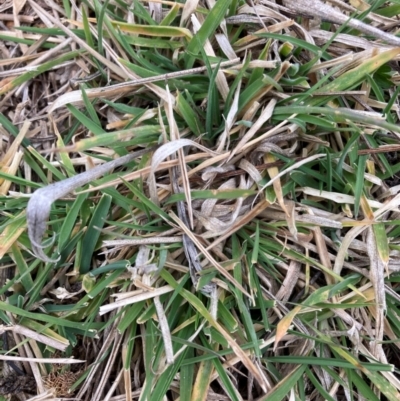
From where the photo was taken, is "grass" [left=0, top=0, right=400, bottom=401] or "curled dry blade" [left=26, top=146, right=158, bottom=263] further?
"grass" [left=0, top=0, right=400, bottom=401]

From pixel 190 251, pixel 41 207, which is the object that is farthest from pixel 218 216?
pixel 41 207

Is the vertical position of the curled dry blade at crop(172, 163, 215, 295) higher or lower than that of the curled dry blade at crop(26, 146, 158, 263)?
lower

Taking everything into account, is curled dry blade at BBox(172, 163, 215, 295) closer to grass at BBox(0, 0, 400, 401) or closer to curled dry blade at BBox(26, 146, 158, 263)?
grass at BBox(0, 0, 400, 401)

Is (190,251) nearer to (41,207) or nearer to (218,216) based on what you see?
(218,216)

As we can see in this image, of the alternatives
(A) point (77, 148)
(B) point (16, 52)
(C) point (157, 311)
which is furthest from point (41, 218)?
(B) point (16, 52)

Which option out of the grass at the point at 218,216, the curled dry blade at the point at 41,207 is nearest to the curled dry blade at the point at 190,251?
the grass at the point at 218,216

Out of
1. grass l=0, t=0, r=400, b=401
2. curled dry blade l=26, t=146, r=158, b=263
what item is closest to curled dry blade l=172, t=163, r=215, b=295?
grass l=0, t=0, r=400, b=401

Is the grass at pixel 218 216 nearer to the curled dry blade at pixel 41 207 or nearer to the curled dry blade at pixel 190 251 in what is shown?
the curled dry blade at pixel 190 251

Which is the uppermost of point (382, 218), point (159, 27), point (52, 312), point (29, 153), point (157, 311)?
point (159, 27)

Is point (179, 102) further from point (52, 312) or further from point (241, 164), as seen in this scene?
point (52, 312)
